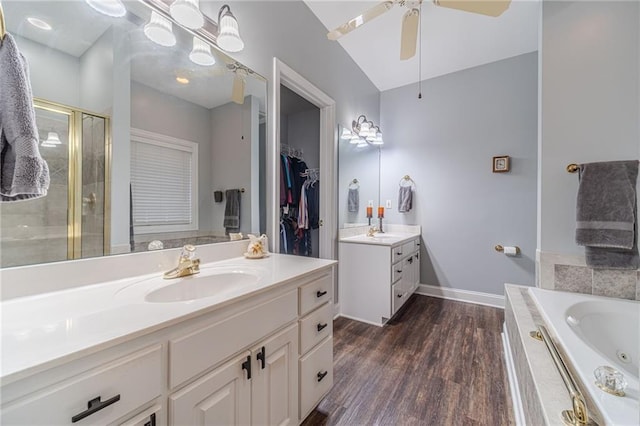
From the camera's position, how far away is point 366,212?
3.16 metres

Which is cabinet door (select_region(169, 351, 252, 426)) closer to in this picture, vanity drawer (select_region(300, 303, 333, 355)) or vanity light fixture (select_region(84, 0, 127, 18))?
vanity drawer (select_region(300, 303, 333, 355))

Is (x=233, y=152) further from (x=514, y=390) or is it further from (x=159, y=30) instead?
(x=514, y=390)

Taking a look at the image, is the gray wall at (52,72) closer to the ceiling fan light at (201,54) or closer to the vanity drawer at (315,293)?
the ceiling fan light at (201,54)

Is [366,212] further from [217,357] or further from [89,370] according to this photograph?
[89,370]

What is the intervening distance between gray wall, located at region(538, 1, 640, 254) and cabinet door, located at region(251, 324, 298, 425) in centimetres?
186

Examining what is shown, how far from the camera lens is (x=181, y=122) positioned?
131 cm

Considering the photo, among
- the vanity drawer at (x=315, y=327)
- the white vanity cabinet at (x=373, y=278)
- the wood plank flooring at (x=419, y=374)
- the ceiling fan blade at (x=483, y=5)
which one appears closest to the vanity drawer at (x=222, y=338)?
the vanity drawer at (x=315, y=327)

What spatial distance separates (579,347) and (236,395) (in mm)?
1352

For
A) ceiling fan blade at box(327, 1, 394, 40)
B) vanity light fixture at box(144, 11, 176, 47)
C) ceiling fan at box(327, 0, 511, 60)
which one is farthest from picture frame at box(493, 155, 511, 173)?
vanity light fixture at box(144, 11, 176, 47)

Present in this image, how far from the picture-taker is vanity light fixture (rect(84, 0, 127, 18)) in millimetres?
993

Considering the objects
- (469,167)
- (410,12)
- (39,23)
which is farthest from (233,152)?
(469,167)

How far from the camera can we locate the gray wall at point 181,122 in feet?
3.75

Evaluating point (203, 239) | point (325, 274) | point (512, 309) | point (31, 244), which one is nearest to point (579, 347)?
point (512, 309)

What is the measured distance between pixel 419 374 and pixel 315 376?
0.84 m
